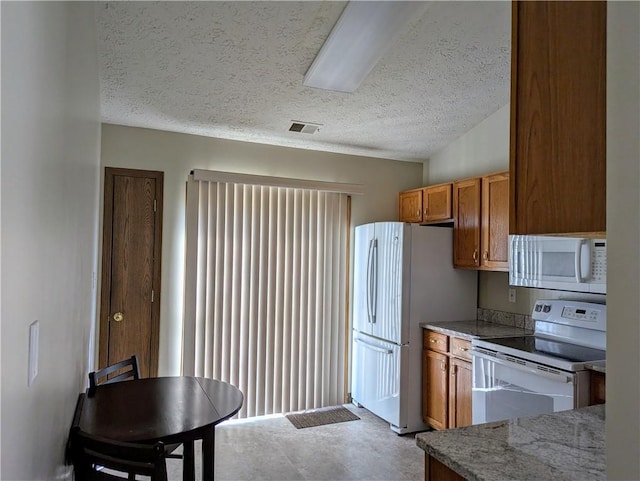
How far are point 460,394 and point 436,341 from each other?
452 mm

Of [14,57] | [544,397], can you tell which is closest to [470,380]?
[544,397]

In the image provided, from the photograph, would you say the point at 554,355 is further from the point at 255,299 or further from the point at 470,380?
the point at 255,299

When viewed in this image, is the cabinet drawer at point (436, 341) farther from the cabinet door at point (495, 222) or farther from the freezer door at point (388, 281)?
the cabinet door at point (495, 222)

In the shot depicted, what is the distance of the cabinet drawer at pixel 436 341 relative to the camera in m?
3.56

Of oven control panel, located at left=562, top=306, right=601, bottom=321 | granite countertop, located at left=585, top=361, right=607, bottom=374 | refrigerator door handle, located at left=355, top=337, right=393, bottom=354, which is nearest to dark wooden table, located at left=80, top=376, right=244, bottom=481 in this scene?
refrigerator door handle, located at left=355, top=337, right=393, bottom=354

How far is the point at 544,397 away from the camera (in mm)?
2611

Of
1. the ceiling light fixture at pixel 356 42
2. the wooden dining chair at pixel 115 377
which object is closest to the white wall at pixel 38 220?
the wooden dining chair at pixel 115 377

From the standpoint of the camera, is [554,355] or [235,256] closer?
[554,355]

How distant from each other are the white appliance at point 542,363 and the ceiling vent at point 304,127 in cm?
212

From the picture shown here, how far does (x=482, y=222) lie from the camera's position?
11.8ft

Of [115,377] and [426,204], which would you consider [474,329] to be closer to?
[426,204]

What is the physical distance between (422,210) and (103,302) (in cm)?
292

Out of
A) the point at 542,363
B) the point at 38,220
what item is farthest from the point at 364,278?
the point at 38,220

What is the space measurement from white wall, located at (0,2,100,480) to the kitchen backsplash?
3.27 m
